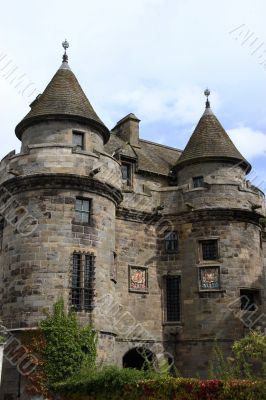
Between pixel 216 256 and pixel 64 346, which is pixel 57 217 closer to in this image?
pixel 64 346

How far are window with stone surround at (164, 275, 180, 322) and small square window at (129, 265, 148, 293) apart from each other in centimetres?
105

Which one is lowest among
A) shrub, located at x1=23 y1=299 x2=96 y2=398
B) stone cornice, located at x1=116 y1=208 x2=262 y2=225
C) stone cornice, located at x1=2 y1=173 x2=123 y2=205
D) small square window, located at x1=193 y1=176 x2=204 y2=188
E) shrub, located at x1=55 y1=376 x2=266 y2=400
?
shrub, located at x1=55 y1=376 x2=266 y2=400

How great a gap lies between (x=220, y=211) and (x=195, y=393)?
12.5 m

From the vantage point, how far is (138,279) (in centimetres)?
2325

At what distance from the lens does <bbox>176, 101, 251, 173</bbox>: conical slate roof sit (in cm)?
2562

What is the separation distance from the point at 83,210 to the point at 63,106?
15.0ft

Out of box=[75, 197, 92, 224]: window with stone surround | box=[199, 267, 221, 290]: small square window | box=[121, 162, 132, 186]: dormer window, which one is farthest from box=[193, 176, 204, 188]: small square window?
box=[75, 197, 92, 224]: window with stone surround

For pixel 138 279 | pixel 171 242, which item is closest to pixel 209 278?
pixel 171 242

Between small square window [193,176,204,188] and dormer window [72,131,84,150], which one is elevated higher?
dormer window [72,131,84,150]

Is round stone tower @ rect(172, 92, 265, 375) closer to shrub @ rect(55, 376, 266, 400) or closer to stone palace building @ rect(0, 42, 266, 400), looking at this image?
stone palace building @ rect(0, 42, 266, 400)

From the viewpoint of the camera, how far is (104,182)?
21.0 meters

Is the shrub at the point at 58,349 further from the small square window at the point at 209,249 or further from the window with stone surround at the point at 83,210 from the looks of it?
the small square window at the point at 209,249

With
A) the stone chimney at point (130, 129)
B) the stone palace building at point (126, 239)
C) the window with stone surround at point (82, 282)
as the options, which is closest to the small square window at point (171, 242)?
the stone palace building at point (126, 239)

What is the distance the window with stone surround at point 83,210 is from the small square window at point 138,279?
3.81 meters
